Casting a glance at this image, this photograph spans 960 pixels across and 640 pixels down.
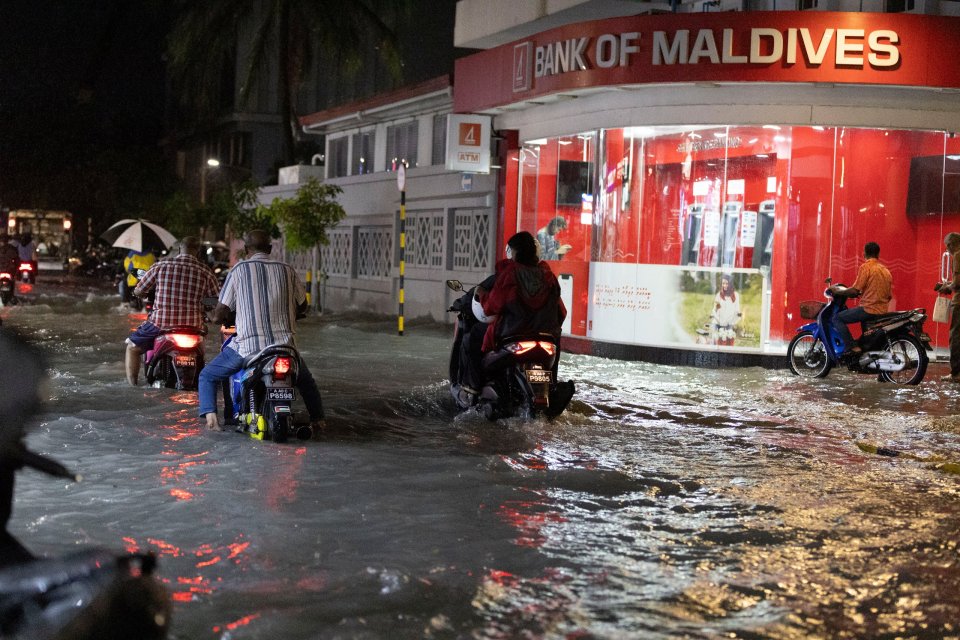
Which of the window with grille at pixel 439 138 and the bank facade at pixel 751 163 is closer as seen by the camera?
the bank facade at pixel 751 163

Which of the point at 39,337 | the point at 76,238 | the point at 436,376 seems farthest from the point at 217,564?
the point at 76,238

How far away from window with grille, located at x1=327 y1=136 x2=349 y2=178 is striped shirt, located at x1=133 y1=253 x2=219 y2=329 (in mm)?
21001

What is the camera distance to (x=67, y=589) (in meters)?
3.59

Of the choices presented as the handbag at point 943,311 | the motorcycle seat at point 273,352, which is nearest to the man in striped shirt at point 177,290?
the motorcycle seat at point 273,352

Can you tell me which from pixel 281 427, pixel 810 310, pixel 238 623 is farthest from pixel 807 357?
pixel 238 623

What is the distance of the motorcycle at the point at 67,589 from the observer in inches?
139

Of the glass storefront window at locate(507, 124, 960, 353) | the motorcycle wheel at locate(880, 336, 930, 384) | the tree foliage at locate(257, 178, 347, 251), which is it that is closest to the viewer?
the motorcycle wheel at locate(880, 336, 930, 384)

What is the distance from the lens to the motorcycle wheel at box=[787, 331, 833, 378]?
15867mm

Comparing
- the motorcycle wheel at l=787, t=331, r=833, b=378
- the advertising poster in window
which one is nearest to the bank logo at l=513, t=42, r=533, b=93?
the advertising poster in window

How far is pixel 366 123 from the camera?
102 feet

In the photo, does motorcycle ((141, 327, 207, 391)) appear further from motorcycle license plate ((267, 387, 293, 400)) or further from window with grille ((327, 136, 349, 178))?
window with grille ((327, 136, 349, 178))

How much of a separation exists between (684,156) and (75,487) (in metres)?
11.9

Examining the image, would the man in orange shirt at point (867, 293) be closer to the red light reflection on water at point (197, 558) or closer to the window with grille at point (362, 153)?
the red light reflection on water at point (197, 558)

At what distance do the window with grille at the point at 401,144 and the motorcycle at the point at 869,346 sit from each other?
1406 centimetres
